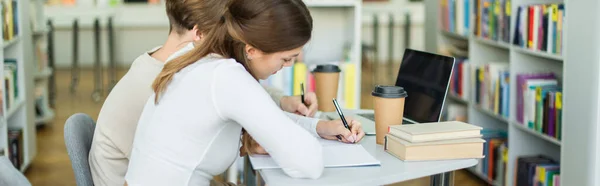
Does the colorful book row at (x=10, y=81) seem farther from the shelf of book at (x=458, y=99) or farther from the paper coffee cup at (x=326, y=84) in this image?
the shelf of book at (x=458, y=99)

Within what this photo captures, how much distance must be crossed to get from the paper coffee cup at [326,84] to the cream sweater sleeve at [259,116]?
3.16 ft

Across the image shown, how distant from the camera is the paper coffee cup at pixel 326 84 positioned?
2.76 m

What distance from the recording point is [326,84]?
109 inches

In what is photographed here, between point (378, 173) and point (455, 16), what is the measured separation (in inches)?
124

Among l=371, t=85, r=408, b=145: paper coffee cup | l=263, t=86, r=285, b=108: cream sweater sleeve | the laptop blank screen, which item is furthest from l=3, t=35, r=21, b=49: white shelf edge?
l=371, t=85, r=408, b=145: paper coffee cup

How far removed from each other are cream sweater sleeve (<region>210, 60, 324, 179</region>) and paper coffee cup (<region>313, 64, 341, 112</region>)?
3.16 feet

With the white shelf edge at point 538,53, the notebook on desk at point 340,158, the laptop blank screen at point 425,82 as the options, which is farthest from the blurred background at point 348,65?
the notebook on desk at point 340,158

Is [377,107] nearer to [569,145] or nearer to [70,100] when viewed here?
[569,145]

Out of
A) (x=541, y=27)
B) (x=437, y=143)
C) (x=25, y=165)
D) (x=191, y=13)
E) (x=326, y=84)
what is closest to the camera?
(x=437, y=143)

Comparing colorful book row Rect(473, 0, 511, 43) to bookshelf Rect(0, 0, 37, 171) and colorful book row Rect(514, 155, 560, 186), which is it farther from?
bookshelf Rect(0, 0, 37, 171)

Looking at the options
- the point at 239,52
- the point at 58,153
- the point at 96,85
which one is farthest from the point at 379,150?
the point at 96,85

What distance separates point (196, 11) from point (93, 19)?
21.0 feet

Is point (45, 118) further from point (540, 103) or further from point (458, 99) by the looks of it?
point (540, 103)

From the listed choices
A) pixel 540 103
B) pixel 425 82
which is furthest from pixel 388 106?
pixel 540 103
